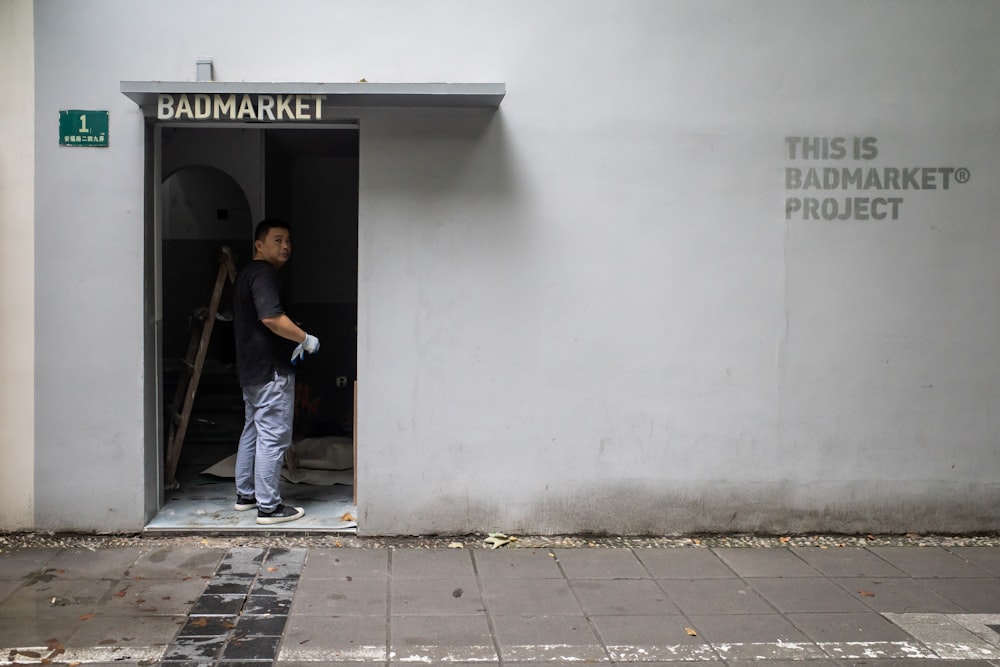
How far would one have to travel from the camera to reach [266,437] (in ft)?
19.6

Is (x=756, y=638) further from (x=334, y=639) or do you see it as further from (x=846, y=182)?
(x=846, y=182)

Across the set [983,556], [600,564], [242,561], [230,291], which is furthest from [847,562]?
[230,291]

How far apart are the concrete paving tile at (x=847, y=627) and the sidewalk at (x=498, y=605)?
0.01 metres

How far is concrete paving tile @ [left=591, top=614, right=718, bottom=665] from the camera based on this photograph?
4.18 metres

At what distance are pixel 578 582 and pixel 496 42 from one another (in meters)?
3.39

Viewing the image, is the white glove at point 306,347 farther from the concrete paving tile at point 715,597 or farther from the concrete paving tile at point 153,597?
the concrete paving tile at point 715,597

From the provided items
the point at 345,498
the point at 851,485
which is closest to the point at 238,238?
the point at 345,498

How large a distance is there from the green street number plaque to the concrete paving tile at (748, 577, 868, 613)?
4855mm

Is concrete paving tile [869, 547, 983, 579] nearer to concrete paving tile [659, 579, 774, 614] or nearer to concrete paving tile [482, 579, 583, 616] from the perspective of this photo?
concrete paving tile [659, 579, 774, 614]

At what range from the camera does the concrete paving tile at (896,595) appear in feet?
15.8

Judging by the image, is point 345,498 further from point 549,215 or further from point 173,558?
point 549,215

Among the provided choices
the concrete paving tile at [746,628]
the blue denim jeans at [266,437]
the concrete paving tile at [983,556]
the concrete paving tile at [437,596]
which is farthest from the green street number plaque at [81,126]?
the concrete paving tile at [983,556]

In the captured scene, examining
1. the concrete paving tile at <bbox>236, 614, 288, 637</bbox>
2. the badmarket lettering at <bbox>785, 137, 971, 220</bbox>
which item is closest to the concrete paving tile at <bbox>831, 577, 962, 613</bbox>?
the badmarket lettering at <bbox>785, 137, 971, 220</bbox>

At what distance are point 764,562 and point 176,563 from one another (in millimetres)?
3585
